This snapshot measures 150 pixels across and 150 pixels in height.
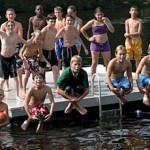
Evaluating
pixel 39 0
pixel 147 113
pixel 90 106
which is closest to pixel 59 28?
pixel 90 106

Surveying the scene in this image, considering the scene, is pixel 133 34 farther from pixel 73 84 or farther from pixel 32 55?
pixel 73 84

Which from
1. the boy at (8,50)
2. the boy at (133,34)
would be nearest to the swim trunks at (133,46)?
the boy at (133,34)

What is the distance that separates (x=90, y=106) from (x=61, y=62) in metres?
1.54

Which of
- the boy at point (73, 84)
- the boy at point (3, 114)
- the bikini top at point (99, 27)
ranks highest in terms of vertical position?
the bikini top at point (99, 27)

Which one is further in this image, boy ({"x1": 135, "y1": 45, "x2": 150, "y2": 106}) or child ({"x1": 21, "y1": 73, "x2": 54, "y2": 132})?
boy ({"x1": 135, "y1": 45, "x2": 150, "y2": 106})

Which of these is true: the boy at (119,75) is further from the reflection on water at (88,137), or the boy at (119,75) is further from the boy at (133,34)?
the boy at (133,34)

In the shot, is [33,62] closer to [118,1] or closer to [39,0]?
[39,0]

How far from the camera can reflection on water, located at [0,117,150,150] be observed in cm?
1201

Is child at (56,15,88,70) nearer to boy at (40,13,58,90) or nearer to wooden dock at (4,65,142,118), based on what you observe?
boy at (40,13,58,90)

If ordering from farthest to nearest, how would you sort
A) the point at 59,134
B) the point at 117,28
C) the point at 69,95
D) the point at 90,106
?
the point at 117,28 < the point at 90,106 < the point at 59,134 < the point at 69,95

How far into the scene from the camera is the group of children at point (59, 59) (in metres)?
11.9

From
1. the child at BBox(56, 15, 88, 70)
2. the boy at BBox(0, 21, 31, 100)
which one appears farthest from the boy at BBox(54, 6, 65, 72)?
the boy at BBox(0, 21, 31, 100)

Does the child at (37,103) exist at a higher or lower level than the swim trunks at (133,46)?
lower

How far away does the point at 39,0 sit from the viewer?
70.9 meters
